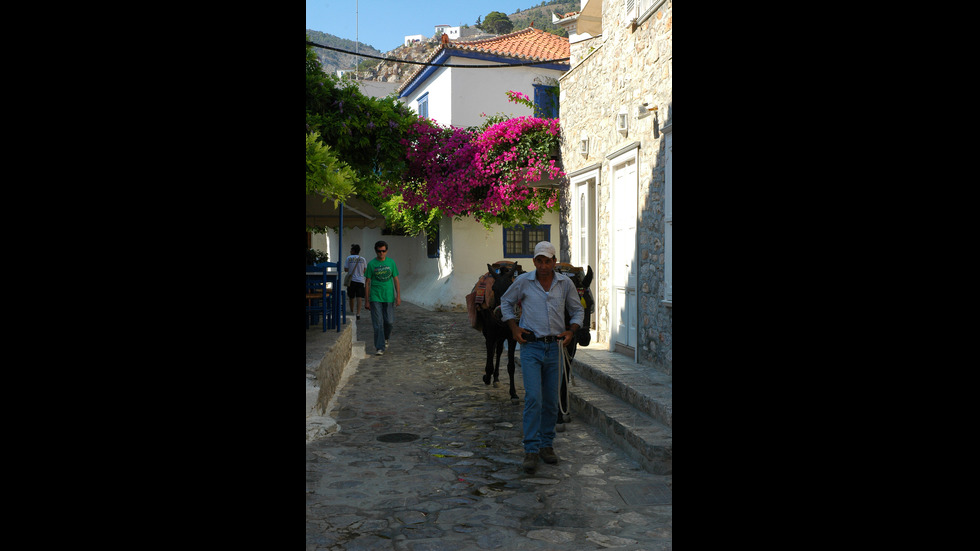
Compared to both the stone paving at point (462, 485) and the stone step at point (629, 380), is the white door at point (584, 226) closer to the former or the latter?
the stone step at point (629, 380)

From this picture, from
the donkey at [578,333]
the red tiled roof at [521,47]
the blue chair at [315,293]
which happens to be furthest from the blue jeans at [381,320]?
the red tiled roof at [521,47]

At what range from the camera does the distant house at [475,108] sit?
71.5 ft

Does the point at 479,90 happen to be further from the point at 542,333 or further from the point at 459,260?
the point at 542,333

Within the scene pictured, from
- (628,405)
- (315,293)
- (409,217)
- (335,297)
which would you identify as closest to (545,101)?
(409,217)

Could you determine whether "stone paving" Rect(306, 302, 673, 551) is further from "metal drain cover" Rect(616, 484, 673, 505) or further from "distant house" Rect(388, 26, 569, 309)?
"distant house" Rect(388, 26, 569, 309)

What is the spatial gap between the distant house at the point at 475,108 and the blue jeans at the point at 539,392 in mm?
14560

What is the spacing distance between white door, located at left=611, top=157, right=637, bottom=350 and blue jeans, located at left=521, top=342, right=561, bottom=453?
364cm

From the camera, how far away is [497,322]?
9.30 m

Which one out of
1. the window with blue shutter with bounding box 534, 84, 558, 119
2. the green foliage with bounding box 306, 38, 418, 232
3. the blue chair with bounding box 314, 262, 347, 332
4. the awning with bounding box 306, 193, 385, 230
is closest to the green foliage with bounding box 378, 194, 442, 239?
the window with blue shutter with bounding box 534, 84, 558, 119

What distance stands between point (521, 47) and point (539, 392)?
2009 cm
